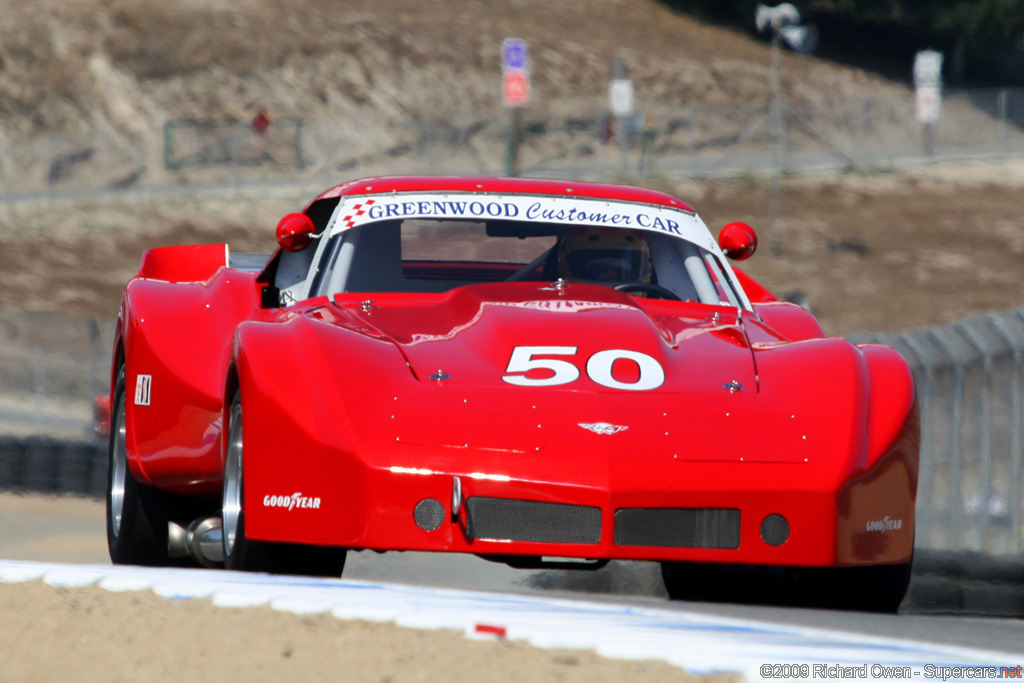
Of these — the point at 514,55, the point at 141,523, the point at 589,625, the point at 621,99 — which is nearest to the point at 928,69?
the point at 621,99

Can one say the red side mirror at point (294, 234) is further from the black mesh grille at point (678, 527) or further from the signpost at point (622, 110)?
the signpost at point (622, 110)

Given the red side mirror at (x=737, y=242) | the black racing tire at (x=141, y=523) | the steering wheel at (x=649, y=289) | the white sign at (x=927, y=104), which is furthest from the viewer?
the white sign at (x=927, y=104)

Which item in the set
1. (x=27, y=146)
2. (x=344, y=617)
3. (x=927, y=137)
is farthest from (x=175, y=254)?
(x=927, y=137)

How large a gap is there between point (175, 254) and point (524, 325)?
2558 mm

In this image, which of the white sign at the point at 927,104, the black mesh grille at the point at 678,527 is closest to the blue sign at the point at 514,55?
the white sign at the point at 927,104

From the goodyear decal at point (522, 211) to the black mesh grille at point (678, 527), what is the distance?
6.36 feet

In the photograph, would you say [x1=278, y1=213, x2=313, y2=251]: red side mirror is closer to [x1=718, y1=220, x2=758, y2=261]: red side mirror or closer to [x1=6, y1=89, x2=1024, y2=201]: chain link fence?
[x1=718, y1=220, x2=758, y2=261]: red side mirror

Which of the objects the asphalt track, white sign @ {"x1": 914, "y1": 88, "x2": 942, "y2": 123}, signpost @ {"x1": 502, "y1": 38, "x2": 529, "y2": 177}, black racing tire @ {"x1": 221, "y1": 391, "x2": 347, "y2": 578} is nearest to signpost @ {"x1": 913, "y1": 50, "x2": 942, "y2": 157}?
white sign @ {"x1": 914, "y1": 88, "x2": 942, "y2": 123}

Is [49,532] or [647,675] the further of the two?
[49,532]

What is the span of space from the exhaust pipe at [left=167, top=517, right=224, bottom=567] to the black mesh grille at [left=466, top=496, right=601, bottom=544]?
124cm

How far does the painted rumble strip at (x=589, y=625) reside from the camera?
317 cm

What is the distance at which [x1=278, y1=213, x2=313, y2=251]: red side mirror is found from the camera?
592cm

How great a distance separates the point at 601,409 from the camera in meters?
4.41

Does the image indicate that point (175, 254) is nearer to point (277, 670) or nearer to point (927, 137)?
point (277, 670)
